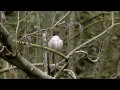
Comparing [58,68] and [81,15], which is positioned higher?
[81,15]

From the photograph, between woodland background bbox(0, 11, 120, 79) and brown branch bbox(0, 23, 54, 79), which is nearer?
brown branch bbox(0, 23, 54, 79)

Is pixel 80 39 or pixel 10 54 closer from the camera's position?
pixel 10 54

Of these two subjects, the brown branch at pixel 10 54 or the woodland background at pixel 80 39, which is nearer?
the brown branch at pixel 10 54
